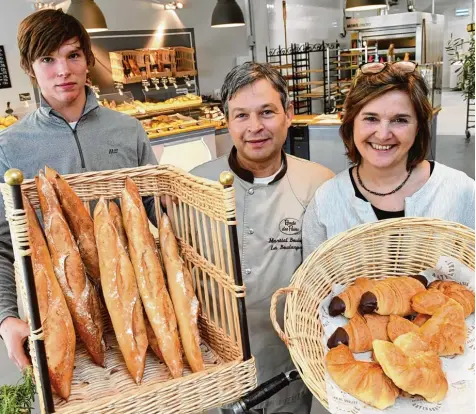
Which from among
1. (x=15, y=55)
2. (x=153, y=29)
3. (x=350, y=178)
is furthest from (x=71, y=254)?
(x=153, y=29)

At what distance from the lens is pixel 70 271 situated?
0.93 meters

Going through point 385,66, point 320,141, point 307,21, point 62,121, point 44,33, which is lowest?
point 320,141

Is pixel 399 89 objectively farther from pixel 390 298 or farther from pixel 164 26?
pixel 164 26

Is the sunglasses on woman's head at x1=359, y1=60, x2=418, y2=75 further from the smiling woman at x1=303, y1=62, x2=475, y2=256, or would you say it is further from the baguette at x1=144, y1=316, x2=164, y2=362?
the baguette at x1=144, y1=316, x2=164, y2=362

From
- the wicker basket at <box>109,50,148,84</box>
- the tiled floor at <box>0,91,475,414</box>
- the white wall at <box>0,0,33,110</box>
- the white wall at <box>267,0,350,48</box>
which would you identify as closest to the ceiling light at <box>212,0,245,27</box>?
the wicker basket at <box>109,50,148,84</box>

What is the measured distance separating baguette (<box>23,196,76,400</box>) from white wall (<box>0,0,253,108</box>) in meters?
5.56

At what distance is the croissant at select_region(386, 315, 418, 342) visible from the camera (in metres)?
1.12

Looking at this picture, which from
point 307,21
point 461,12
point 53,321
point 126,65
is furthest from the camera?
point 461,12

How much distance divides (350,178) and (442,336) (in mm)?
563

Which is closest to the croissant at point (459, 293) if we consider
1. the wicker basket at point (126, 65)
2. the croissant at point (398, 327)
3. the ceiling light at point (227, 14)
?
the croissant at point (398, 327)

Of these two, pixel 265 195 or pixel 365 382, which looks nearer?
pixel 365 382

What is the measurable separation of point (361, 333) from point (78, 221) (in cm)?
68

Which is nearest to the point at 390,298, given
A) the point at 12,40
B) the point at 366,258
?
the point at 366,258

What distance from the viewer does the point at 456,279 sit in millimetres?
1267
